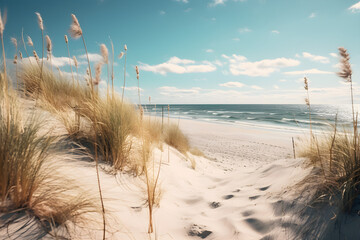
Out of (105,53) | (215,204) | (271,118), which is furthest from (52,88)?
(271,118)

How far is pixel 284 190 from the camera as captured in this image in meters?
2.30

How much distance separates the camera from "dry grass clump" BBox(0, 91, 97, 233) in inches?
49.4

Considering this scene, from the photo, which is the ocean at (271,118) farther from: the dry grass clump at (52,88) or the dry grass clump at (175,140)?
the dry grass clump at (52,88)

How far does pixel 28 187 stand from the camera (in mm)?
1305

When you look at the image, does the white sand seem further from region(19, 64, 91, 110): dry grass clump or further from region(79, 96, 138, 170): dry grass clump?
region(19, 64, 91, 110): dry grass clump

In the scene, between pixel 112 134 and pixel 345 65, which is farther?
pixel 112 134

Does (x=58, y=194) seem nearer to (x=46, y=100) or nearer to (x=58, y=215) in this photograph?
(x=58, y=215)

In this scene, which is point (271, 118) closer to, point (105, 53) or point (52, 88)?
point (52, 88)

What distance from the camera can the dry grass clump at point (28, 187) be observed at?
125 cm

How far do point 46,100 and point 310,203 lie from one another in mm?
4663

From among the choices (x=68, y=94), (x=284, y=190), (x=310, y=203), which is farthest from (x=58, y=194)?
(x=68, y=94)

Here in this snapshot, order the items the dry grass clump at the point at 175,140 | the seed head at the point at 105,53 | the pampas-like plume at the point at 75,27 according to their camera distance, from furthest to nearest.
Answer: the dry grass clump at the point at 175,140
the seed head at the point at 105,53
the pampas-like plume at the point at 75,27

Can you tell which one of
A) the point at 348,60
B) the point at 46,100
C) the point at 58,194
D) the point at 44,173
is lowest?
the point at 58,194

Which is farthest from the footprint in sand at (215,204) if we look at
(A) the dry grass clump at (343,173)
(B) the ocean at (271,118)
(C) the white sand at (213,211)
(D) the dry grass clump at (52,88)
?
(D) the dry grass clump at (52,88)
